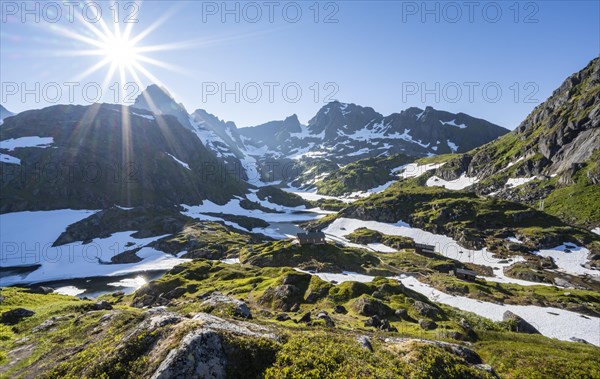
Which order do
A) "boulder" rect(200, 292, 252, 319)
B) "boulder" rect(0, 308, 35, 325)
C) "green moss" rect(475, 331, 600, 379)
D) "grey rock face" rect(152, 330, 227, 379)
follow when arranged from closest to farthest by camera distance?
1. "grey rock face" rect(152, 330, 227, 379)
2. "green moss" rect(475, 331, 600, 379)
3. "boulder" rect(200, 292, 252, 319)
4. "boulder" rect(0, 308, 35, 325)

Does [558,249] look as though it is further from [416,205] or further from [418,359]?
[418,359]

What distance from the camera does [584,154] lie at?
18050 cm

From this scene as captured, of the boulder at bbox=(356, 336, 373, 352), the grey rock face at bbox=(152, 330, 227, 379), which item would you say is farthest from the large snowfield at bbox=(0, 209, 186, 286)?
the grey rock face at bbox=(152, 330, 227, 379)

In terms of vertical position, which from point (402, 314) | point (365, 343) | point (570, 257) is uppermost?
point (365, 343)

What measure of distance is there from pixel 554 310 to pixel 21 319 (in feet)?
292

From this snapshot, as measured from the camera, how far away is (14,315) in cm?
3225

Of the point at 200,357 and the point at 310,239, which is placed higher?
the point at 200,357

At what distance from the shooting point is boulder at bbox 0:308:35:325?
31308 mm

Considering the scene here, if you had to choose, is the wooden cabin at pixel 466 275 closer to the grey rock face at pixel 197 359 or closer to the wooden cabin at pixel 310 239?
the wooden cabin at pixel 310 239

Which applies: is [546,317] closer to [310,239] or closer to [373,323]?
[373,323]

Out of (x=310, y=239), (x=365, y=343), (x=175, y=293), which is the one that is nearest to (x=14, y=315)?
(x=175, y=293)

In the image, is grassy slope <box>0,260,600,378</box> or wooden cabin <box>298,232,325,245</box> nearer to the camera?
grassy slope <box>0,260,600,378</box>

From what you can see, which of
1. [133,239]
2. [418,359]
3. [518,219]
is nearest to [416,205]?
[518,219]

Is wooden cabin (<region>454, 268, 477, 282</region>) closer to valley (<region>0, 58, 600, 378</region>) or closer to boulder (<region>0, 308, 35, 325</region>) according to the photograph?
valley (<region>0, 58, 600, 378</region>)
